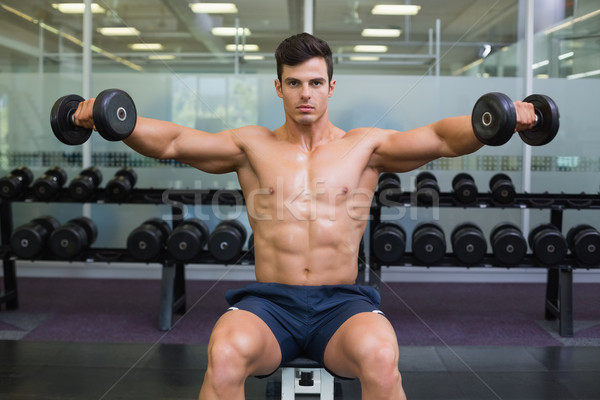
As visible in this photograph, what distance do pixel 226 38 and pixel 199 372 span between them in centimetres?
300

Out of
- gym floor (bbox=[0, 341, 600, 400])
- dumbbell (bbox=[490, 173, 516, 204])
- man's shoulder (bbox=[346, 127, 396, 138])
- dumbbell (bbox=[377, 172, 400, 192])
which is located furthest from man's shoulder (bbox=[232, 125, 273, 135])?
dumbbell (bbox=[490, 173, 516, 204])

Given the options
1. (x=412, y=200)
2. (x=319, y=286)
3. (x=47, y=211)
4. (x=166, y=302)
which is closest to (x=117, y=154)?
(x=47, y=211)

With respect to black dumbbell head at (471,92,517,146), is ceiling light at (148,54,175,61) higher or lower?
higher

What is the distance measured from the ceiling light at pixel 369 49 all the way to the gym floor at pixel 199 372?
2.64 metres

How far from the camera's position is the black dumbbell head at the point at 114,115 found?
1.55m

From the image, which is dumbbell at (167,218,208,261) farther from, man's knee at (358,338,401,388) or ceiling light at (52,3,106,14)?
ceiling light at (52,3,106,14)

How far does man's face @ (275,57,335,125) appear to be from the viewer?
5.79 feet

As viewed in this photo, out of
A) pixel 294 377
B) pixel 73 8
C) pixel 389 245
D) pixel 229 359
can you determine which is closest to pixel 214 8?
pixel 73 8

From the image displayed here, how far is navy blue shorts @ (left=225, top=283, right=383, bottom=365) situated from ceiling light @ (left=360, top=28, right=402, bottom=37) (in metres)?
3.28

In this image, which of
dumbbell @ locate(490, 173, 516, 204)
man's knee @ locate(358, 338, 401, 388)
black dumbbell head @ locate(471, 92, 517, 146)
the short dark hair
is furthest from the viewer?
dumbbell @ locate(490, 173, 516, 204)

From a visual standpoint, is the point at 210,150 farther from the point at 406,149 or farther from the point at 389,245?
the point at 389,245

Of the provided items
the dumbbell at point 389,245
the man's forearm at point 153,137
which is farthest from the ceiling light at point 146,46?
the man's forearm at point 153,137

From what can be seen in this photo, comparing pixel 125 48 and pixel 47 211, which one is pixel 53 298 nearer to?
pixel 47 211

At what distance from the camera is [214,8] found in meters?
4.55
